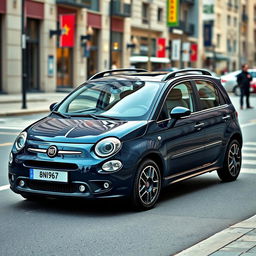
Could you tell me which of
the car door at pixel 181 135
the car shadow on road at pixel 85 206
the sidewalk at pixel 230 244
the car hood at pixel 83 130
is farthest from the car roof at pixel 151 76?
the sidewalk at pixel 230 244

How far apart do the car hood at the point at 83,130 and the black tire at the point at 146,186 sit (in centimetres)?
38

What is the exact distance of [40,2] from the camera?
39094mm

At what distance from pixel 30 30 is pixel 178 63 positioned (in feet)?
90.3

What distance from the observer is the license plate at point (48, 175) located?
7.05m

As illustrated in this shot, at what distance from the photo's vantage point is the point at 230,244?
5547 mm

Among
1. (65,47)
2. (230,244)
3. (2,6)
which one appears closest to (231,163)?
(230,244)

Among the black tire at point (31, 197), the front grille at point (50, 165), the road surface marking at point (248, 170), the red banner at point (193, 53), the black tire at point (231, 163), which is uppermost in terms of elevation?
the red banner at point (193, 53)

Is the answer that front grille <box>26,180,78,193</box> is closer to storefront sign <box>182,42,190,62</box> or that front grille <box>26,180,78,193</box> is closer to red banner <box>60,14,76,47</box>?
red banner <box>60,14,76,47</box>

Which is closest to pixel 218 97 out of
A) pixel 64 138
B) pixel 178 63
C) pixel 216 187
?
pixel 216 187

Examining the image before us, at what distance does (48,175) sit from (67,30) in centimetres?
3341

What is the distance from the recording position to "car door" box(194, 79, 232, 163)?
28.8 ft

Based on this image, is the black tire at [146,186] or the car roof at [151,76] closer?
the black tire at [146,186]

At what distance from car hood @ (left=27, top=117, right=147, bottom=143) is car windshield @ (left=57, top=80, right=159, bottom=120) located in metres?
0.25

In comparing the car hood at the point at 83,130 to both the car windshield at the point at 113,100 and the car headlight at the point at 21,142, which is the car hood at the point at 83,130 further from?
the car windshield at the point at 113,100
